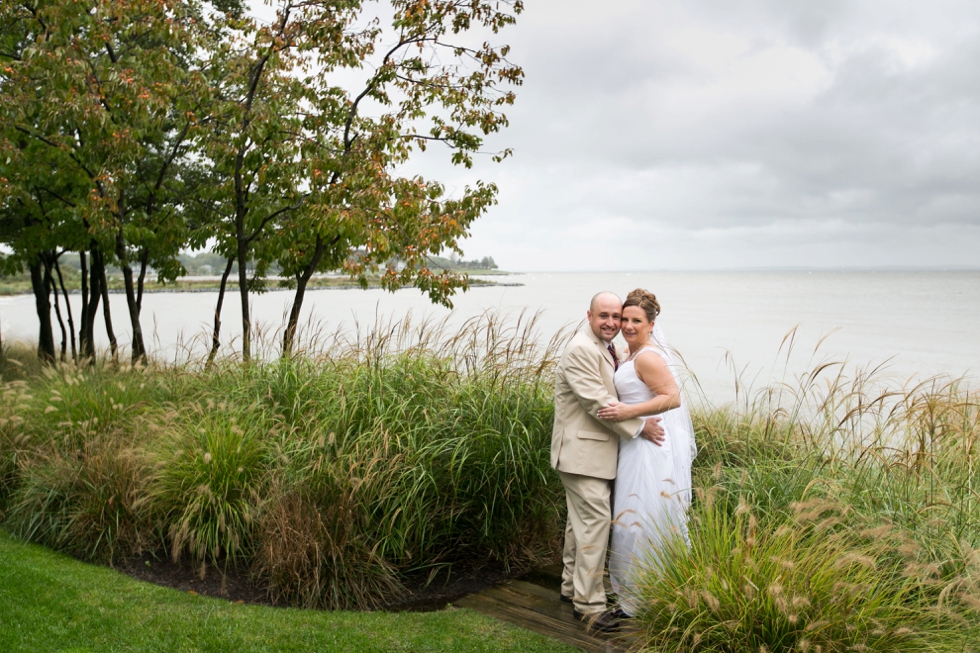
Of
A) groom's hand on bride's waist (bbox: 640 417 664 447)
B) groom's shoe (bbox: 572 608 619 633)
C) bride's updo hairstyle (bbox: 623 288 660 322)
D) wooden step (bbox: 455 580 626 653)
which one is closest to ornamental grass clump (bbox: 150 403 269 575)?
wooden step (bbox: 455 580 626 653)

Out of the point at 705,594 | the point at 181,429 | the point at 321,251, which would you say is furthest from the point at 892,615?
the point at 321,251

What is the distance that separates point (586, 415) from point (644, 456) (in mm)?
476

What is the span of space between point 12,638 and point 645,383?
172 inches

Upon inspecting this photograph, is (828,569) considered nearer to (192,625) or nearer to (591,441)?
(591,441)

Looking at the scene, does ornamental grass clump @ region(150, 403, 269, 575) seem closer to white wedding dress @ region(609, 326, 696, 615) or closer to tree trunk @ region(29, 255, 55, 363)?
white wedding dress @ region(609, 326, 696, 615)

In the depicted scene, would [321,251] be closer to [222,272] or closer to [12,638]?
[222,272]

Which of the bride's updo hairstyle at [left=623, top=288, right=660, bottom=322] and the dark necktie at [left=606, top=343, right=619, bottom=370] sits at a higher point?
the bride's updo hairstyle at [left=623, top=288, right=660, bottom=322]

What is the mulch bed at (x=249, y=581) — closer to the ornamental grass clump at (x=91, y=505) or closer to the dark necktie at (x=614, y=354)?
the ornamental grass clump at (x=91, y=505)

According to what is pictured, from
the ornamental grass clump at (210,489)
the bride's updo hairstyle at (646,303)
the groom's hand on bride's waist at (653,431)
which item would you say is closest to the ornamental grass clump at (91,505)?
the ornamental grass clump at (210,489)

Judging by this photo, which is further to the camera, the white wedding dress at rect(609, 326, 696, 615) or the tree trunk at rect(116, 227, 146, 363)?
the tree trunk at rect(116, 227, 146, 363)

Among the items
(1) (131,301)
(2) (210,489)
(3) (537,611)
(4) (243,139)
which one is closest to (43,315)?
(1) (131,301)

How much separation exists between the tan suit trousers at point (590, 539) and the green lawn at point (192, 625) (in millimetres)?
470

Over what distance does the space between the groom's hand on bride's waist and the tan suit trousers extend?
0.44m

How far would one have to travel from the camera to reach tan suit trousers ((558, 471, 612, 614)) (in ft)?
16.1
